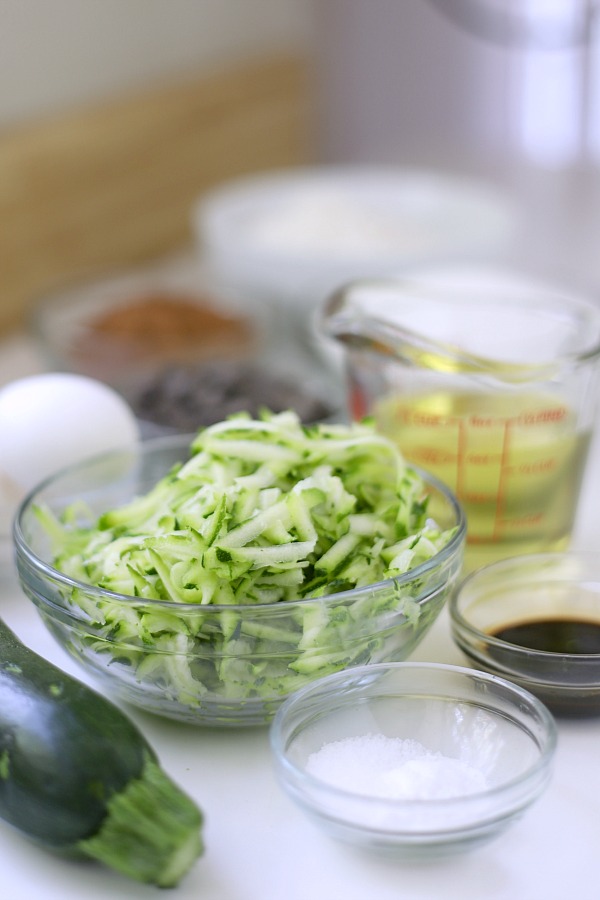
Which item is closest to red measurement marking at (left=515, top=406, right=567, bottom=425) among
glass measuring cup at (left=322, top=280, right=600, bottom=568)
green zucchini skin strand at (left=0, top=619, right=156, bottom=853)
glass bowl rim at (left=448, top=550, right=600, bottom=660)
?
glass measuring cup at (left=322, top=280, right=600, bottom=568)

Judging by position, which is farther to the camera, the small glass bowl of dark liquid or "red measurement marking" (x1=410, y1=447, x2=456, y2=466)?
"red measurement marking" (x1=410, y1=447, x2=456, y2=466)

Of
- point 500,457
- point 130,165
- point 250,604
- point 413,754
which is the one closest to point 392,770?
point 413,754

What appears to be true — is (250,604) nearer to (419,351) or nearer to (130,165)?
(419,351)

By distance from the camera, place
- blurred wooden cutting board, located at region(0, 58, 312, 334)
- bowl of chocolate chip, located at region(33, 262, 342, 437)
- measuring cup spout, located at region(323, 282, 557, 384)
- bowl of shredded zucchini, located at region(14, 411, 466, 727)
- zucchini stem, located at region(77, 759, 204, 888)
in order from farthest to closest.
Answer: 1. blurred wooden cutting board, located at region(0, 58, 312, 334)
2. bowl of chocolate chip, located at region(33, 262, 342, 437)
3. measuring cup spout, located at region(323, 282, 557, 384)
4. bowl of shredded zucchini, located at region(14, 411, 466, 727)
5. zucchini stem, located at region(77, 759, 204, 888)

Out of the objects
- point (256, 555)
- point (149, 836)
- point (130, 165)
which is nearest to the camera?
point (149, 836)

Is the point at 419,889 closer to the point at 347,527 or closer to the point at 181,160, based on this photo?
the point at 347,527

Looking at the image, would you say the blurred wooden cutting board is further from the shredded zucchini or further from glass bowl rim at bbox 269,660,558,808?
glass bowl rim at bbox 269,660,558,808

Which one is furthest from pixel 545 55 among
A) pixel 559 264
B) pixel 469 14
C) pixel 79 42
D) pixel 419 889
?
pixel 419 889
